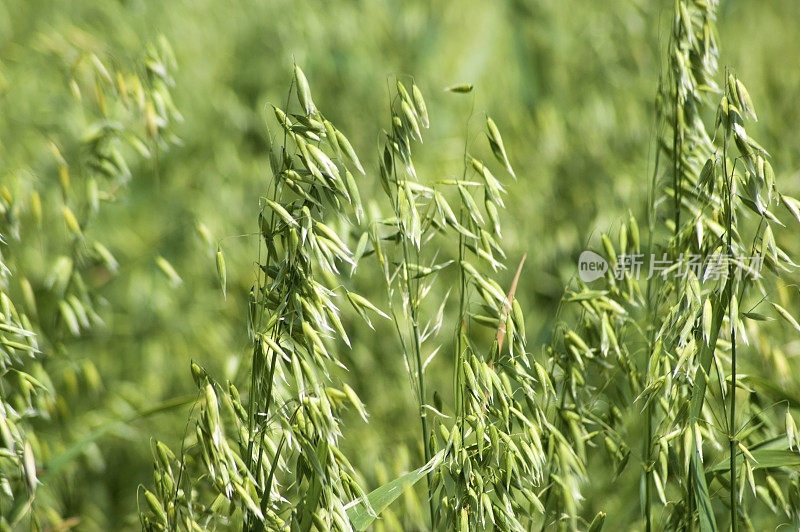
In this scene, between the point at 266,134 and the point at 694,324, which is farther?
the point at 266,134

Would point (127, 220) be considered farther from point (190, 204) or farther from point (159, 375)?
point (159, 375)

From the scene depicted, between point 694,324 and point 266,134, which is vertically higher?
point 694,324

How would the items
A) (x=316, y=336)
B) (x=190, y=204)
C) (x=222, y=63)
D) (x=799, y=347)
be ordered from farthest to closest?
(x=222, y=63), (x=190, y=204), (x=799, y=347), (x=316, y=336)

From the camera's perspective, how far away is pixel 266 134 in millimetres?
1790

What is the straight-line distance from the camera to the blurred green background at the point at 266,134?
1.46 meters

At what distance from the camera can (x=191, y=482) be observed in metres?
0.82

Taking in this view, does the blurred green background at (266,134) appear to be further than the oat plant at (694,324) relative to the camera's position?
Yes

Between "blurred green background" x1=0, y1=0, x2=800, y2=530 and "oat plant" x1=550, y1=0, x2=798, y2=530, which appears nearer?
"oat plant" x1=550, y1=0, x2=798, y2=530

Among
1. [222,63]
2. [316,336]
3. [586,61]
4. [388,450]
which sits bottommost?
[388,450]

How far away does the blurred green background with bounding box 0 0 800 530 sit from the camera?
4.79 feet

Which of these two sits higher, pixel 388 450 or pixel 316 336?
pixel 316 336

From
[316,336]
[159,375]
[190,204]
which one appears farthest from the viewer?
[190,204]

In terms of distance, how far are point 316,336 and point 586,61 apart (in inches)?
65.0

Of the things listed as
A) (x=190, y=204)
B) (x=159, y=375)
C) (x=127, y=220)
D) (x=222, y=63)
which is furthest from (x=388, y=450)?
(x=222, y=63)
